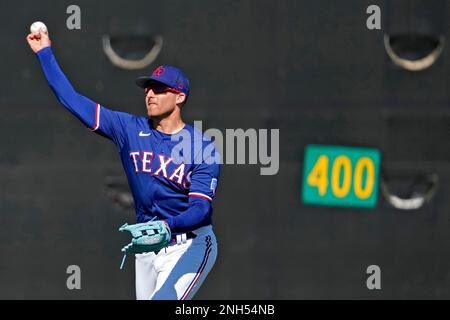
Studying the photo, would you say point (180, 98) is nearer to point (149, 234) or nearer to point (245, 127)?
point (149, 234)

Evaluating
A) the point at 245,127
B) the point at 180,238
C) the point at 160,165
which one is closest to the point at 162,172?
A: the point at 160,165

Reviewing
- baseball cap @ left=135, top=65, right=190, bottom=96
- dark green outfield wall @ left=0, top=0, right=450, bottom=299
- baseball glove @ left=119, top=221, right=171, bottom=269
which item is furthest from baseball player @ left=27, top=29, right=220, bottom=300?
dark green outfield wall @ left=0, top=0, right=450, bottom=299

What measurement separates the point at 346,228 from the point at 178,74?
80.5 inches

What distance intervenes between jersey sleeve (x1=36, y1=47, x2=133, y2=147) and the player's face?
0.68ft

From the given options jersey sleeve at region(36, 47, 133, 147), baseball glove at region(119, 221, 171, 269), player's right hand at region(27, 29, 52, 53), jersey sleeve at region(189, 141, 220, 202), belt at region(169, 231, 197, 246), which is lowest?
belt at region(169, 231, 197, 246)

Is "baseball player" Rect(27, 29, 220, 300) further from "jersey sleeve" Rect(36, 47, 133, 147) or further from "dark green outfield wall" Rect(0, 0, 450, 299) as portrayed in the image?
"dark green outfield wall" Rect(0, 0, 450, 299)

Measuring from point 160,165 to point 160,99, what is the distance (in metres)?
0.36

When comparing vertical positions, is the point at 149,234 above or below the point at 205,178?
below

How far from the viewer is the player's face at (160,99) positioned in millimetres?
6219

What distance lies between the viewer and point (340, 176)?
25.4 feet

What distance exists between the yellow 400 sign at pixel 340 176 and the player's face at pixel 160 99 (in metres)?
→ 1.71

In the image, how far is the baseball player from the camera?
611cm

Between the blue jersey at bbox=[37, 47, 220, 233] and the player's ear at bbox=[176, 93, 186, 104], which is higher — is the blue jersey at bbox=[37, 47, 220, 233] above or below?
below
